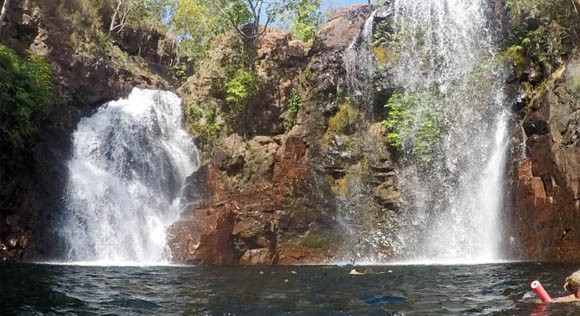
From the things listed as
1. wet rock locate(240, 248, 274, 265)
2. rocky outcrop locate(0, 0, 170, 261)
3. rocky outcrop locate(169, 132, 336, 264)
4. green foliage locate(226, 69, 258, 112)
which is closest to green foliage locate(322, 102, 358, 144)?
rocky outcrop locate(169, 132, 336, 264)

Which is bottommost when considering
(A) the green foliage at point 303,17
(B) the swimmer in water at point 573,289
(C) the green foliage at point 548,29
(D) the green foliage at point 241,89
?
(B) the swimmer in water at point 573,289

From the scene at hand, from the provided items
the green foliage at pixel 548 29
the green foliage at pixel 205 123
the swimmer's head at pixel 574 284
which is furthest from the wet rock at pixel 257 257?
the green foliage at pixel 548 29

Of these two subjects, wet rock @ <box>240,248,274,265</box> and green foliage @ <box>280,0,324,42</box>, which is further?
green foliage @ <box>280,0,324,42</box>

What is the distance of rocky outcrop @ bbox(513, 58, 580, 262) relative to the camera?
794 inches

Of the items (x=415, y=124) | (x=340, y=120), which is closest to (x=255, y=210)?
(x=340, y=120)

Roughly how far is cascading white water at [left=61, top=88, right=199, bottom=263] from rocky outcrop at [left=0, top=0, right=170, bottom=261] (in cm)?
73

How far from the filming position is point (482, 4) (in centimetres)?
2725

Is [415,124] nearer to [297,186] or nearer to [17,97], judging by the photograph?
[297,186]

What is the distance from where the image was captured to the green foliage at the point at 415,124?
25250 millimetres

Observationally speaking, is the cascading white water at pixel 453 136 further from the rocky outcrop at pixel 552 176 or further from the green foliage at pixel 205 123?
the green foliage at pixel 205 123

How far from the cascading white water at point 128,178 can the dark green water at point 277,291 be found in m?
4.35

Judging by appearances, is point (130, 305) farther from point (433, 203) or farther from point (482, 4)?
point (482, 4)

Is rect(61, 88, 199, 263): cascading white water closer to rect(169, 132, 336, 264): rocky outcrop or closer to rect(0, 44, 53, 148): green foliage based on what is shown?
rect(169, 132, 336, 264): rocky outcrop

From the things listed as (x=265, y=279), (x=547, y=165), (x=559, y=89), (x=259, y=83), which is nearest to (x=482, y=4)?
(x=559, y=89)
